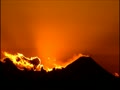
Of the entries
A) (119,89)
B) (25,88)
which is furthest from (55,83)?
(119,89)

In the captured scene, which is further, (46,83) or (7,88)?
(46,83)

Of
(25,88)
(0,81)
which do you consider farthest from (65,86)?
(0,81)

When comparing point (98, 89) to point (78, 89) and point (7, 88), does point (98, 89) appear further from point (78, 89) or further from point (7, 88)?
point (7, 88)

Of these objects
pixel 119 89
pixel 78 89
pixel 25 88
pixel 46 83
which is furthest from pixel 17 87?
pixel 119 89

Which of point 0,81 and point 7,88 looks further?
point 0,81

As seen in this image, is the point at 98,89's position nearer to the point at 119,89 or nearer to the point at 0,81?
the point at 119,89

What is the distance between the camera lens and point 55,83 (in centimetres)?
19875

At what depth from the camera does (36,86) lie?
191 meters

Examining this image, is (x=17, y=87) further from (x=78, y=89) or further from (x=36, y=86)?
(x=78, y=89)

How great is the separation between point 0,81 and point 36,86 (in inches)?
784

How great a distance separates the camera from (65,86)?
196 metres

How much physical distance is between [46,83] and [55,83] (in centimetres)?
456

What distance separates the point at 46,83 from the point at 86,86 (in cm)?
2039

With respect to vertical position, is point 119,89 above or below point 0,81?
below
